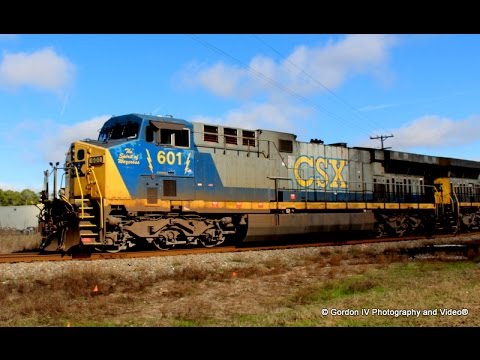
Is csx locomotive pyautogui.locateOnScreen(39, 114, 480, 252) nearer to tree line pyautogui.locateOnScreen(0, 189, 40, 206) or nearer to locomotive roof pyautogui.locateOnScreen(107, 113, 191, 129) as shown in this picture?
locomotive roof pyautogui.locateOnScreen(107, 113, 191, 129)

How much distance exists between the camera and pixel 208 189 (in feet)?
49.2

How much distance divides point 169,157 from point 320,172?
23.9 feet

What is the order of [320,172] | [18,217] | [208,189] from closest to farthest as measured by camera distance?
[208,189] → [320,172] → [18,217]

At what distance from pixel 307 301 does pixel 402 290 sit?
1.67m

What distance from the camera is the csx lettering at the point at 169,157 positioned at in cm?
1387

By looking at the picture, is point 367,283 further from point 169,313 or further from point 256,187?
point 256,187

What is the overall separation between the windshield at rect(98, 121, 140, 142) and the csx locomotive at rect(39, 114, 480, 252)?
0.04 meters

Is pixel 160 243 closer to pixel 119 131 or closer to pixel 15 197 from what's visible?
pixel 119 131

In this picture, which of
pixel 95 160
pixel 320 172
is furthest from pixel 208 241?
pixel 320 172

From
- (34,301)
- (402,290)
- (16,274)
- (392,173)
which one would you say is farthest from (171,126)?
(392,173)

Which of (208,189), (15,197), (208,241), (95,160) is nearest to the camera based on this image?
(95,160)

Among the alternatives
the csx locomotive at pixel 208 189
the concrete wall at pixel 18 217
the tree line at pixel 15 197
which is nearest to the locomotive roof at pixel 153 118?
the csx locomotive at pixel 208 189

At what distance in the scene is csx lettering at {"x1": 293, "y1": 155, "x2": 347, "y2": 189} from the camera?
18062mm
